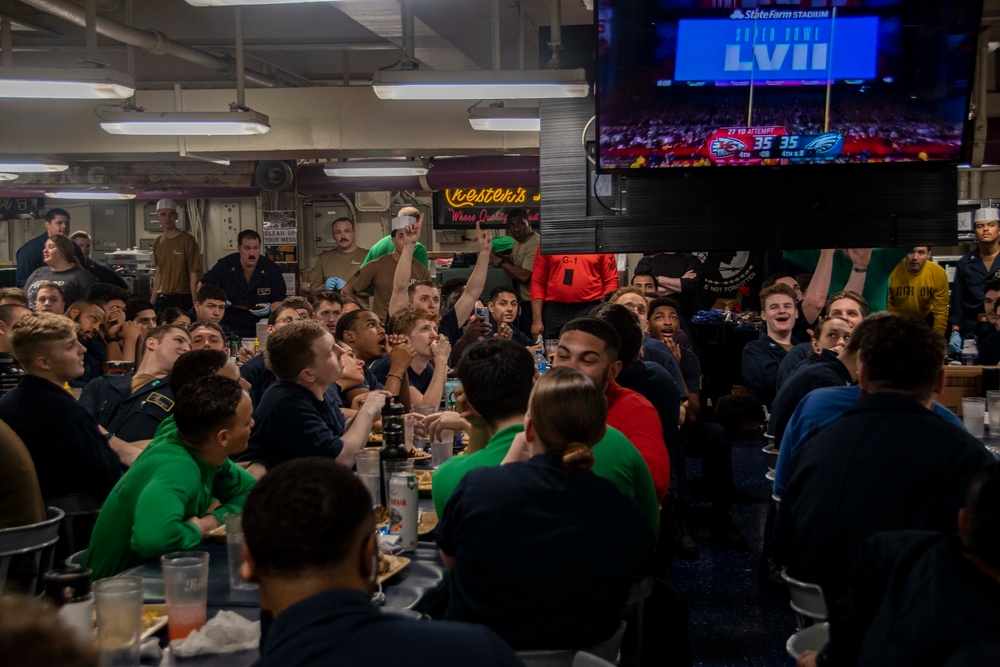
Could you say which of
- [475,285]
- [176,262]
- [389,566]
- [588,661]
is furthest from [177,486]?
[176,262]

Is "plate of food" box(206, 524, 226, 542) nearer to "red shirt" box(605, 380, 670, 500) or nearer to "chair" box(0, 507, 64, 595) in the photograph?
"chair" box(0, 507, 64, 595)

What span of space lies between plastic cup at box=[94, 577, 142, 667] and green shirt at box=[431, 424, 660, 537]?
2.60ft

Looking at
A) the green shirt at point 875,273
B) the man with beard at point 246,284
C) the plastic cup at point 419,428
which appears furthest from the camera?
the man with beard at point 246,284

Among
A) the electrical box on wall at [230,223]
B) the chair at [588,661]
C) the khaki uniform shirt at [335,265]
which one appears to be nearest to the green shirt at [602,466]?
the chair at [588,661]

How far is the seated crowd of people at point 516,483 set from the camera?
1.43m

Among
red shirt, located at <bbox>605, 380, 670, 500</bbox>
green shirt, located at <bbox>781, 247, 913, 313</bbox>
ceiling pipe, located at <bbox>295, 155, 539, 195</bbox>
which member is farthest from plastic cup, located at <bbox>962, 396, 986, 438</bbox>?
ceiling pipe, located at <bbox>295, 155, 539, 195</bbox>

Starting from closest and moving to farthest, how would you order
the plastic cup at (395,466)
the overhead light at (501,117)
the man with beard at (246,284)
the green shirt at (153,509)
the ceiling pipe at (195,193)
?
the green shirt at (153,509)
the plastic cup at (395,466)
the overhead light at (501,117)
the man with beard at (246,284)
the ceiling pipe at (195,193)

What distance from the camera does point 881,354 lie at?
2.54 meters

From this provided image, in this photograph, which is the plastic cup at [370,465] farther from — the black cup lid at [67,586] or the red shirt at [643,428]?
the black cup lid at [67,586]

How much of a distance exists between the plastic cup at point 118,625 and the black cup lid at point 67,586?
40 mm

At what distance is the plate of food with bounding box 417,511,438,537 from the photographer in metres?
2.83

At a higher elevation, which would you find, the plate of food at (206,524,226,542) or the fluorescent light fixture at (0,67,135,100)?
the fluorescent light fixture at (0,67,135,100)

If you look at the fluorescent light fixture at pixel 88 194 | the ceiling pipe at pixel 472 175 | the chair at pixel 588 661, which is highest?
the ceiling pipe at pixel 472 175

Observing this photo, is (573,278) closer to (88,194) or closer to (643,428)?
(643,428)
